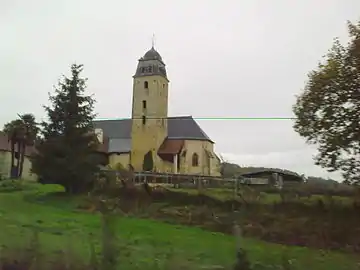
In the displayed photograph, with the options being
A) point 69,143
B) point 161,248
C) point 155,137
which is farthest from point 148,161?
point 161,248

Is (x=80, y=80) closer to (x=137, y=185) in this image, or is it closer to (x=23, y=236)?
(x=137, y=185)

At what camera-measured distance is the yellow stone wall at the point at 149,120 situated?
6400cm

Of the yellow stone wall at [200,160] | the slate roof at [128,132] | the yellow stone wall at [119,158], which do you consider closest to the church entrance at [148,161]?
the yellow stone wall at [119,158]

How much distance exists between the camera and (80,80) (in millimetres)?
28656

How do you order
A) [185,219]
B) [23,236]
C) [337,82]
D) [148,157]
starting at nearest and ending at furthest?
[23,236] < [337,82] < [185,219] < [148,157]

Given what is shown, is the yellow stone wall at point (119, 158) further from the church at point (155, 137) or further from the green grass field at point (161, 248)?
the green grass field at point (161, 248)

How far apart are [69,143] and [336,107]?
15.6m

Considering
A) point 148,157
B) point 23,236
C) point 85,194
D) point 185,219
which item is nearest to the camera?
point 23,236

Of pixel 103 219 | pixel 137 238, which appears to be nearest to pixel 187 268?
pixel 103 219

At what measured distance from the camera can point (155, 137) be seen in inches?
2527

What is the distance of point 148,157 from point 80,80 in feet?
114

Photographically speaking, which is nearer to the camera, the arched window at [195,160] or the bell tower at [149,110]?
the bell tower at [149,110]

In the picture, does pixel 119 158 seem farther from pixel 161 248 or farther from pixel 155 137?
pixel 161 248

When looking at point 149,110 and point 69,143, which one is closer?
point 69,143
